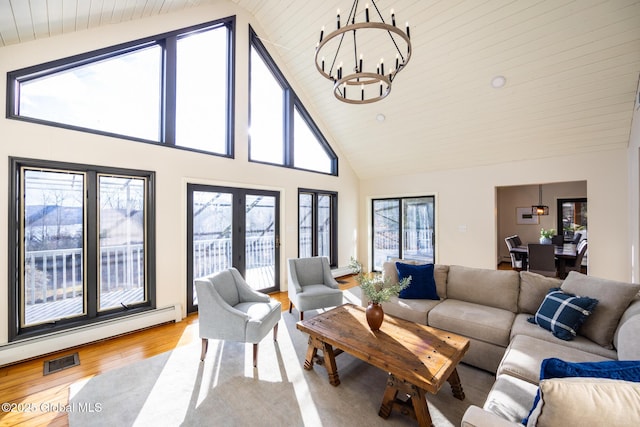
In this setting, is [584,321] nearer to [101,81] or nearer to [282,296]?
[282,296]

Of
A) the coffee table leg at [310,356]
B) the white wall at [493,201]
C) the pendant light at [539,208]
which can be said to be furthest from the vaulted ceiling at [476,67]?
the coffee table leg at [310,356]

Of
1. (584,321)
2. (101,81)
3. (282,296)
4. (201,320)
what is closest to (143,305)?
(201,320)

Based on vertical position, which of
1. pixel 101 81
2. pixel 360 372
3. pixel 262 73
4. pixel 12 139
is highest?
pixel 262 73

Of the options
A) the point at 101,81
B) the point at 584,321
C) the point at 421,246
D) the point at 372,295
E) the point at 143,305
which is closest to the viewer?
the point at 584,321

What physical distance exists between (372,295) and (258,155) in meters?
3.38

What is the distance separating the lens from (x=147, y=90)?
366 centimetres

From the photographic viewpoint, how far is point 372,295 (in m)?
2.39

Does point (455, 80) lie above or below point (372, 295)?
above

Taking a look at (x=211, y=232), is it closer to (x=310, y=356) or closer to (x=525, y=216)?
(x=310, y=356)

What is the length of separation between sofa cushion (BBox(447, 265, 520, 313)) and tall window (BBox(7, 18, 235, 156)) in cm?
376

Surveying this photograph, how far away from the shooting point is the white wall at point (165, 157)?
2.66 metres

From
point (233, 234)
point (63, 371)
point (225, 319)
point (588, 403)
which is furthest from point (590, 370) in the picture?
point (233, 234)

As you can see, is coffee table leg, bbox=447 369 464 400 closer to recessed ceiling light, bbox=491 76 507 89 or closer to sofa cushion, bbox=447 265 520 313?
sofa cushion, bbox=447 265 520 313

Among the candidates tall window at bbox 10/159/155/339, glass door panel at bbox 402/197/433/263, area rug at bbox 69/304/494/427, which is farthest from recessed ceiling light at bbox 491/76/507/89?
tall window at bbox 10/159/155/339
